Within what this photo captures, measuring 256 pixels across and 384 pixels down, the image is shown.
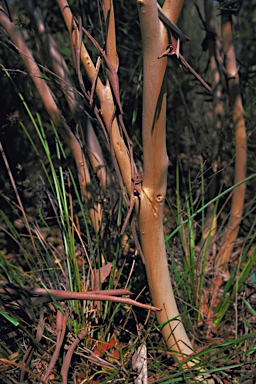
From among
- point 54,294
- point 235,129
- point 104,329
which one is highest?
point 235,129

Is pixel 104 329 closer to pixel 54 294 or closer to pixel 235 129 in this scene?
pixel 54 294

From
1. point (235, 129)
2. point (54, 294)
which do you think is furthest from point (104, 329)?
point (235, 129)

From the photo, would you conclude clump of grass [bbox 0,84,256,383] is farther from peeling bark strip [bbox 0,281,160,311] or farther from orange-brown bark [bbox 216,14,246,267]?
orange-brown bark [bbox 216,14,246,267]

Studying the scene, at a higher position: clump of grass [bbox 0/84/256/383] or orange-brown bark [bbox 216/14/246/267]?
orange-brown bark [bbox 216/14/246/267]

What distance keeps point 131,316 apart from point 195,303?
300mm

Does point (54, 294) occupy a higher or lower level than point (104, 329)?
higher

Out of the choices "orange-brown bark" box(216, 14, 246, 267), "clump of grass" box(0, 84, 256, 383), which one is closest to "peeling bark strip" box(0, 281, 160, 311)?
"clump of grass" box(0, 84, 256, 383)

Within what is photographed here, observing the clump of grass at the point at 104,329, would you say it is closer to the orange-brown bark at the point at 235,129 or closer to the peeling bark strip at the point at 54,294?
the peeling bark strip at the point at 54,294

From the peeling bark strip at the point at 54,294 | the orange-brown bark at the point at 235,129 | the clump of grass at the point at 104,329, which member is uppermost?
the orange-brown bark at the point at 235,129

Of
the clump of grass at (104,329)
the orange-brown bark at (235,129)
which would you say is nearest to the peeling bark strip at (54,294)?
the clump of grass at (104,329)

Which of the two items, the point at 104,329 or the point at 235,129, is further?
the point at 235,129

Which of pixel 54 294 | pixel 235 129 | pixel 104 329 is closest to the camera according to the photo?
pixel 54 294

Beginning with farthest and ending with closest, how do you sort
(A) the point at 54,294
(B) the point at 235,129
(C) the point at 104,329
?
(B) the point at 235,129 < (C) the point at 104,329 < (A) the point at 54,294

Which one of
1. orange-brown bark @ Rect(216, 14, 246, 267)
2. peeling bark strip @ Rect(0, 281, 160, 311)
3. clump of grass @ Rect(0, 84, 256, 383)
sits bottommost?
clump of grass @ Rect(0, 84, 256, 383)
